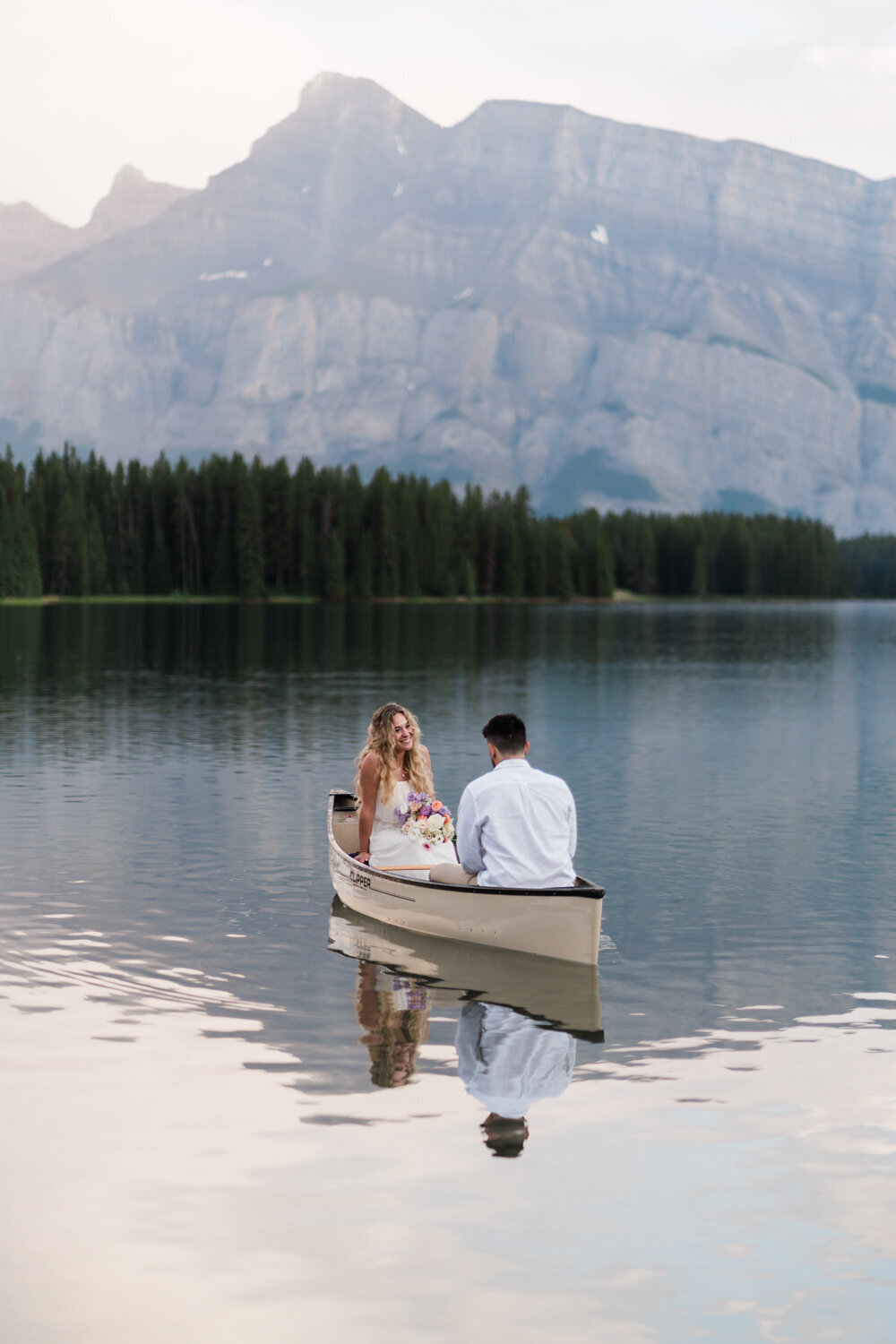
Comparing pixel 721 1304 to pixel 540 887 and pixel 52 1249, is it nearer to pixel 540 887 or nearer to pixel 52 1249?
pixel 52 1249

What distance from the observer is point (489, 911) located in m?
17.5

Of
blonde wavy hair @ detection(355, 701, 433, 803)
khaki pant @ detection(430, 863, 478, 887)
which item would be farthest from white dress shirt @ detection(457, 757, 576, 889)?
blonde wavy hair @ detection(355, 701, 433, 803)

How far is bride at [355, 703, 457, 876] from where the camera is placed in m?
20.1

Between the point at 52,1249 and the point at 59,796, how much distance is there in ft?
75.3

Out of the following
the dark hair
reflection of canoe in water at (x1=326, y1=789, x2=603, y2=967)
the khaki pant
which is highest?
the dark hair

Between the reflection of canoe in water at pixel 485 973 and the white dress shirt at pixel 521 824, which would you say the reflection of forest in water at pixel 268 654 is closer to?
the reflection of canoe in water at pixel 485 973

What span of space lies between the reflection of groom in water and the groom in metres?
1.68

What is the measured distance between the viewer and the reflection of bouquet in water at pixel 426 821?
20016mm

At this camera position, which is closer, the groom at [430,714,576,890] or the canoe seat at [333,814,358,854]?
the groom at [430,714,576,890]

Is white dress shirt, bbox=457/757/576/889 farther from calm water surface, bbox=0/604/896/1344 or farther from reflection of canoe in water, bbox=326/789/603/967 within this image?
calm water surface, bbox=0/604/896/1344

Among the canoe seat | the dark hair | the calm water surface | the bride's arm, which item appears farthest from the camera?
the canoe seat

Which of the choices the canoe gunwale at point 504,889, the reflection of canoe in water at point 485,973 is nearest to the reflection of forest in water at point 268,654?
the canoe gunwale at point 504,889

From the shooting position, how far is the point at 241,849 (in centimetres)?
2584

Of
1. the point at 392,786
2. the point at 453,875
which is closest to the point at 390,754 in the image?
the point at 392,786
